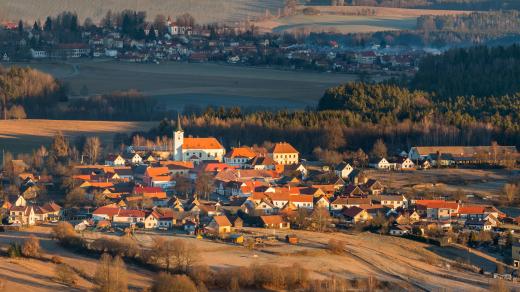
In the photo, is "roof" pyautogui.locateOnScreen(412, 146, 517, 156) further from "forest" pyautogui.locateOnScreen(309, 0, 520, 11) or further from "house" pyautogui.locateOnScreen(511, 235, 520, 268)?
"forest" pyautogui.locateOnScreen(309, 0, 520, 11)

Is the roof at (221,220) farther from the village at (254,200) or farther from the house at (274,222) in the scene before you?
the house at (274,222)

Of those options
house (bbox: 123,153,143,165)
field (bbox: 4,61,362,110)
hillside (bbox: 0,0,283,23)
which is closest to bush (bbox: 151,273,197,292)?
house (bbox: 123,153,143,165)

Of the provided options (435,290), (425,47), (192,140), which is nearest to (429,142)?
(192,140)

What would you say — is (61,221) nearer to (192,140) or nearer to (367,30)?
(192,140)

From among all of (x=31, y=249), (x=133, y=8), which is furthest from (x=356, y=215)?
(x=133, y=8)

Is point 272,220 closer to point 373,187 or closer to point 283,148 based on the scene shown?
point 373,187

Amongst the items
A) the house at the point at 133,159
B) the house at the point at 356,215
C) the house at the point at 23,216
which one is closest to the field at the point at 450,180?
the house at the point at 356,215
